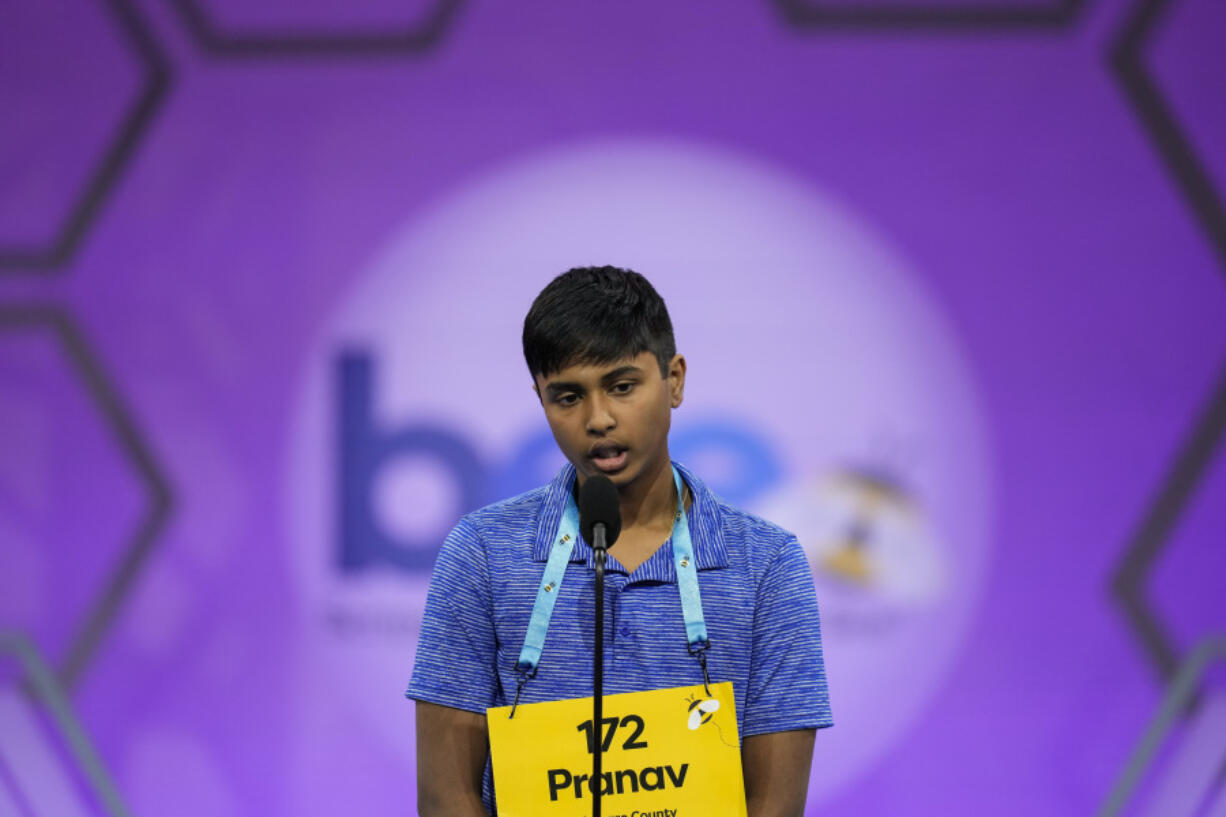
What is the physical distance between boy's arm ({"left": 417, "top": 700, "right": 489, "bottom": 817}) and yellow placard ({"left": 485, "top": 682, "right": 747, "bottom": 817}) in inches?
1.5

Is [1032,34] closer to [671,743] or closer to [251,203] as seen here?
[251,203]

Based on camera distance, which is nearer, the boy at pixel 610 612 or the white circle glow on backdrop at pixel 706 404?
the boy at pixel 610 612

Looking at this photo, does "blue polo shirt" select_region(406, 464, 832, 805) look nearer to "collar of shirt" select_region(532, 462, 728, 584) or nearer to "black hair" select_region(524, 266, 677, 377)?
"collar of shirt" select_region(532, 462, 728, 584)

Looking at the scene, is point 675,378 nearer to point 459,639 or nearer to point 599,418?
point 599,418

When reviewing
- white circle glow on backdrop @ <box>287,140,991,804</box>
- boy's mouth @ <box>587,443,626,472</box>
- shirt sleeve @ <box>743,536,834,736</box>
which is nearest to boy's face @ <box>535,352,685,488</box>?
boy's mouth @ <box>587,443,626,472</box>

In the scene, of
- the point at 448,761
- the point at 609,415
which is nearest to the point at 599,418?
the point at 609,415

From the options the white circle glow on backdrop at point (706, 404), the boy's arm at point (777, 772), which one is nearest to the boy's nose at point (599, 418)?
the boy's arm at point (777, 772)

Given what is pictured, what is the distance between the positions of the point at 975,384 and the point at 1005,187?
0.53 meters

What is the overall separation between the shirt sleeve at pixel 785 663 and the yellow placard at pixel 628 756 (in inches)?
2.3

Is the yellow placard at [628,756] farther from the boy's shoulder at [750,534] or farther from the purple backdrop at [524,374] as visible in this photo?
the purple backdrop at [524,374]

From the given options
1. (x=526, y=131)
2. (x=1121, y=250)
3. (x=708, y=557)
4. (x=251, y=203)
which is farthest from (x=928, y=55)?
(x=708, y=557)

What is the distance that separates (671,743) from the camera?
5.31ft

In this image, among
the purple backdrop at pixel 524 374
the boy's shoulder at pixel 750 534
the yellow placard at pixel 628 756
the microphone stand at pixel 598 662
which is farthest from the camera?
the purple backdrop at pixel 524 374

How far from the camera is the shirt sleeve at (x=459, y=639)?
1.63 m
